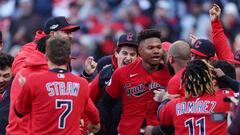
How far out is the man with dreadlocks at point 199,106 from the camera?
9195 millimetres

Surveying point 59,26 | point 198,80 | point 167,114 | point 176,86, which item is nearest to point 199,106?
point 198,80

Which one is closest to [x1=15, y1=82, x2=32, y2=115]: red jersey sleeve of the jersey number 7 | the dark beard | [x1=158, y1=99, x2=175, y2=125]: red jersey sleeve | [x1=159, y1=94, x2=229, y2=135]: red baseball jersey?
the jersey number 7

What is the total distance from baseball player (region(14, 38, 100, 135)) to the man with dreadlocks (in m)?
1.01

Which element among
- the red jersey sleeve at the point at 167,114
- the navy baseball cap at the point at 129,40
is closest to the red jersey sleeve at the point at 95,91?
the navy baseball cap at the point at 129,40

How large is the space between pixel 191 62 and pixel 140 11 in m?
10.8

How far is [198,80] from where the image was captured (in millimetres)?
9203

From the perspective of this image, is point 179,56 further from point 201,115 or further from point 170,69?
point 201,115

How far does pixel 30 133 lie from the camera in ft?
30.2

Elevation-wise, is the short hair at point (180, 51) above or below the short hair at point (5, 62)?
above

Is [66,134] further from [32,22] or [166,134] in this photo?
[32,22]

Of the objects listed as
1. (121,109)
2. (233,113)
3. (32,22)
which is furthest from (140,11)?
(233,113)

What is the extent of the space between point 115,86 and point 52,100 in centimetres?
199

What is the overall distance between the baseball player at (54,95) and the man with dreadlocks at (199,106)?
39.6 inches

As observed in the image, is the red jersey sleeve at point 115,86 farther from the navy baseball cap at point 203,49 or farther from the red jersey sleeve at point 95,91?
the navy baseball cap at point 203,49
